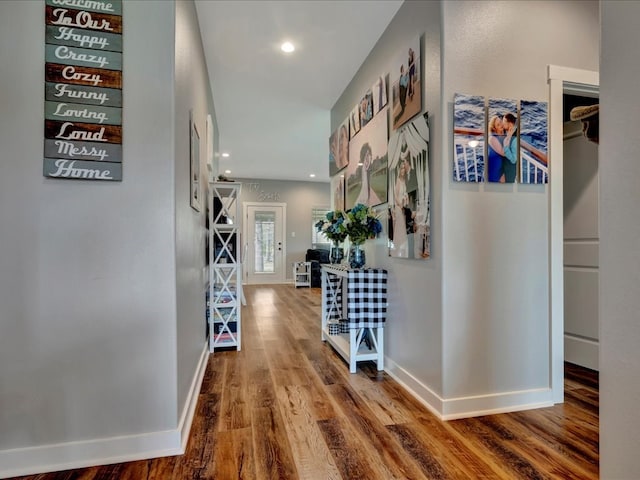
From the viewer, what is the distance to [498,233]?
6.58 feet

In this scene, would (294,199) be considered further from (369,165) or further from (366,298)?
(366,298)

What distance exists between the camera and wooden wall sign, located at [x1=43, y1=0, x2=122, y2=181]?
1458 mm

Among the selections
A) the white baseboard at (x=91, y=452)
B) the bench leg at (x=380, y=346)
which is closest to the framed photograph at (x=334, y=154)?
the bench leg at (x=380, y=346)

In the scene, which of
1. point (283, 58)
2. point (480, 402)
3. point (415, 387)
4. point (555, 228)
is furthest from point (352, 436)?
point (283, 58)

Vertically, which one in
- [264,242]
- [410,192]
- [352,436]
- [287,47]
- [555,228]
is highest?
[287,47]

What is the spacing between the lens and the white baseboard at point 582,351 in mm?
2613

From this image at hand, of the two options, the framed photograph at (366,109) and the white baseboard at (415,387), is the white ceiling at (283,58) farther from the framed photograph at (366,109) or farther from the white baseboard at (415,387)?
the white baseboard at (415,387)

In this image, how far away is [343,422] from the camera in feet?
6.09

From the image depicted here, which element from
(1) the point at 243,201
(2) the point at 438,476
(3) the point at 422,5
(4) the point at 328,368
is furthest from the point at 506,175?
(1) the point at 243,201

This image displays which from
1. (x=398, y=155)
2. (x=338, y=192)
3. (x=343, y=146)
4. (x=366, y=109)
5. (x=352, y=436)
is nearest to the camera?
(x=352, y=436)

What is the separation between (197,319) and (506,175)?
7.31 feet

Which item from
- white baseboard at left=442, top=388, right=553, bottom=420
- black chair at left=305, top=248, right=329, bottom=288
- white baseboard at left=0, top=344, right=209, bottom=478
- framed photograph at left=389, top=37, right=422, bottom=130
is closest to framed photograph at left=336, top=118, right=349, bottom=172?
framed photograph at left=389, top=37, right=422, bottom=130

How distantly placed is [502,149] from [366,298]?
1337 mm

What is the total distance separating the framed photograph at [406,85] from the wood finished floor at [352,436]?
72.3 inches
